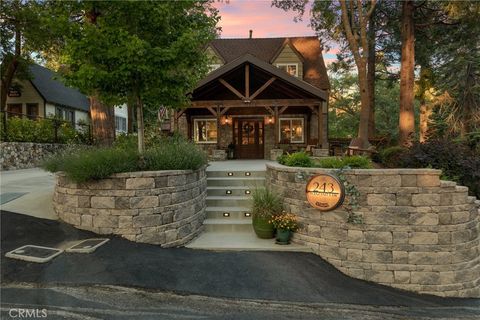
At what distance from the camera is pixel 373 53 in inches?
742

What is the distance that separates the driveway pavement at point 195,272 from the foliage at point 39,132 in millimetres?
7777

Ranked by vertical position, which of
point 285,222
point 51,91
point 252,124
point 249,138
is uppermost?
point 51,91

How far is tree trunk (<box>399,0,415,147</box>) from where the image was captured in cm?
1415

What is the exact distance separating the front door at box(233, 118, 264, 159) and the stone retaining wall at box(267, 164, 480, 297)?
37.9 feet

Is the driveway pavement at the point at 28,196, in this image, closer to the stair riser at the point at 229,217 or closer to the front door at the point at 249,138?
the stair riser at the point at 229,217

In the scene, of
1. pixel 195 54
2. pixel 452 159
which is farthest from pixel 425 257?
pixel 195 54

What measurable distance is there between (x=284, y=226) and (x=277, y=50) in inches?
596

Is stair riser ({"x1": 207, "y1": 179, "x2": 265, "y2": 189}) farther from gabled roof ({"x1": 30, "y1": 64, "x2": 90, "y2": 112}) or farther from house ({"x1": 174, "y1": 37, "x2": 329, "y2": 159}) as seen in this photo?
gabled roof ({"x1": 30, "y1": 64, "x2": 90, "y2": 112})

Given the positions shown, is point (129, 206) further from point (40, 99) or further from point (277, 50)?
→ point (40, 99)

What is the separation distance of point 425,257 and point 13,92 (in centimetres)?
→ 2669

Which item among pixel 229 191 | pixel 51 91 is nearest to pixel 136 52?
pixel 229 191

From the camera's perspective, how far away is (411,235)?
5797 millimetres

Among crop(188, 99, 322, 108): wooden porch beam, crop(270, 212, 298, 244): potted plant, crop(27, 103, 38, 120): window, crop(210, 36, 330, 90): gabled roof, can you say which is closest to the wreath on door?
crop(188, 99, 322, 108): wooden porch beam

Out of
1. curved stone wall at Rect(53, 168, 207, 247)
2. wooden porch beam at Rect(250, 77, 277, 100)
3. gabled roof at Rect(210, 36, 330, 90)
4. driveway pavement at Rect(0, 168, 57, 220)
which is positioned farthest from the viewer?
gabled roof at Rect(210, 36, 330, 90)
